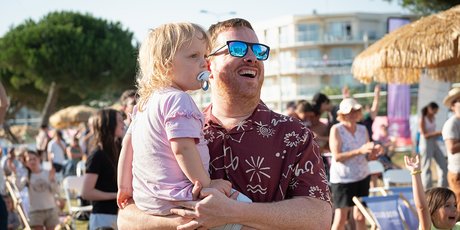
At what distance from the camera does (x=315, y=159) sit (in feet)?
9.28

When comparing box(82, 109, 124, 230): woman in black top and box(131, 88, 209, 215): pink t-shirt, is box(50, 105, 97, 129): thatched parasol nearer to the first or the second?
box(82, 109, 124, 230): woman in black top

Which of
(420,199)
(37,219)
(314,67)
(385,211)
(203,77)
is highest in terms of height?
(203,77)

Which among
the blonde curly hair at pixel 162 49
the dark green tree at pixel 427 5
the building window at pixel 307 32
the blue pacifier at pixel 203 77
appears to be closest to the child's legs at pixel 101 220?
the blonde curly hair at pixel 162 49

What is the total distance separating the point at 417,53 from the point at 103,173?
14.3 feet

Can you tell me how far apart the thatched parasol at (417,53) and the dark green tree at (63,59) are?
127ft

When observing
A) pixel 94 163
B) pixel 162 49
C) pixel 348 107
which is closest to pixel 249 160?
pixel 162 49

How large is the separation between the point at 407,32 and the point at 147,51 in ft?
23.0

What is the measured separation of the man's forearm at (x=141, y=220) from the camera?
8.83 feet

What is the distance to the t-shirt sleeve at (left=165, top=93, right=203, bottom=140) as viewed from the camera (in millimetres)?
2621

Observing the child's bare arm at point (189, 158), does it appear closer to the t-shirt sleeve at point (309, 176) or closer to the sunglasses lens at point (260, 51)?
the t-shirt sleeve at point (309, 176)

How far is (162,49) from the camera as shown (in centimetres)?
276

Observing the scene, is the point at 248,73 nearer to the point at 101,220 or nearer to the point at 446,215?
the point at 446,215

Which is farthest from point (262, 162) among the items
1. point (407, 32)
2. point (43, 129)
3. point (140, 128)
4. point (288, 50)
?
point (288, 50)

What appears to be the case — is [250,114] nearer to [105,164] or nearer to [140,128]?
[140,128]
